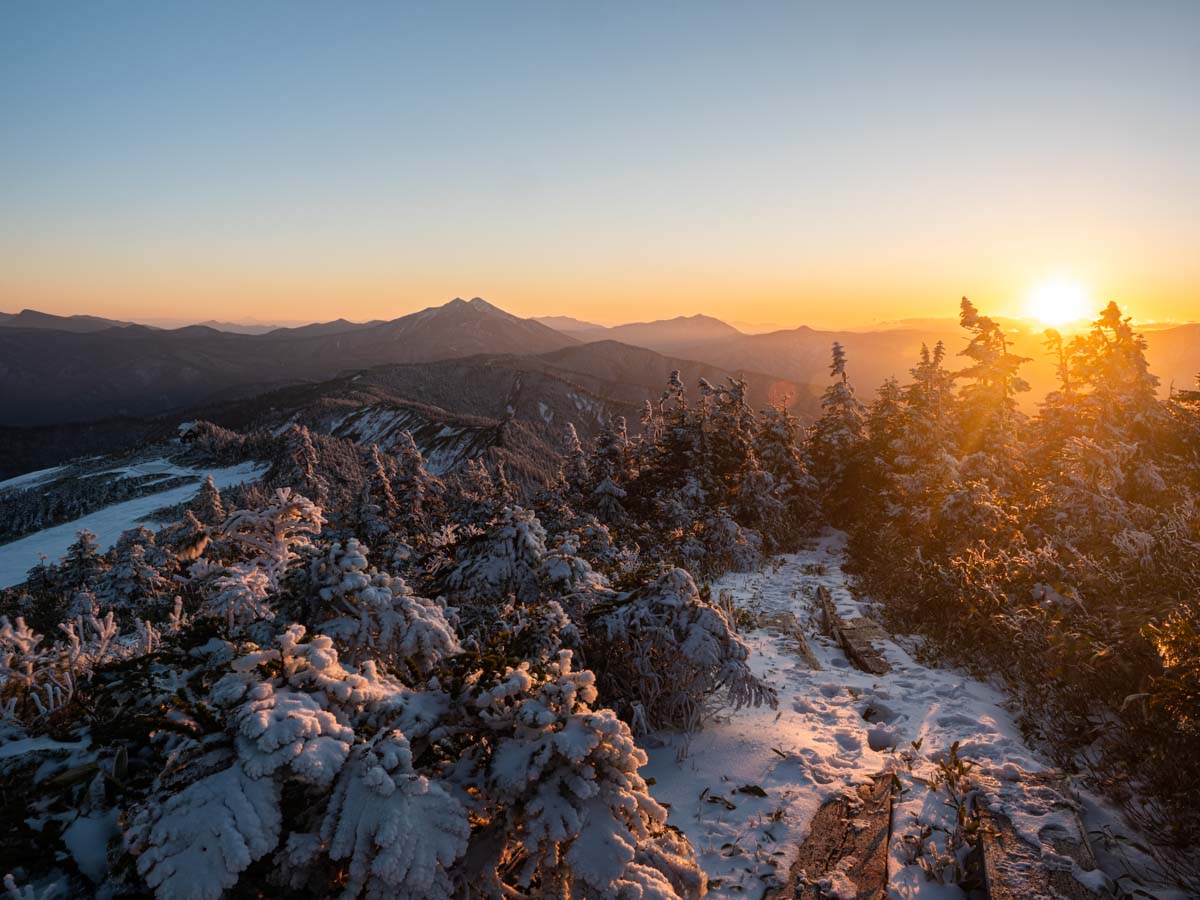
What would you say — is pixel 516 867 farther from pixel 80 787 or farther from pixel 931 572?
pixel 931 572

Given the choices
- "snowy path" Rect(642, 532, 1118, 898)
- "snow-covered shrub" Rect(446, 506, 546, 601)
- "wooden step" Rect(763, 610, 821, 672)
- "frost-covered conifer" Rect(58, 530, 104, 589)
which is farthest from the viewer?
"frost-covered conifer" Rect(58, 530, 104, 589)

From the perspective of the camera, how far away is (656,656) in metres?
5.93

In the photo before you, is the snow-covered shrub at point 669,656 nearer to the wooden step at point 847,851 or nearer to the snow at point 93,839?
the wooden step at point 847,851

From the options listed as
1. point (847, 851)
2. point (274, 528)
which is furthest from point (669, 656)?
point (274, 528)

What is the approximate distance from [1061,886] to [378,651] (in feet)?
15.6

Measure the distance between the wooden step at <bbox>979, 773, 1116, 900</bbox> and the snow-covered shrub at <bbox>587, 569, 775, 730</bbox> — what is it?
1.96m

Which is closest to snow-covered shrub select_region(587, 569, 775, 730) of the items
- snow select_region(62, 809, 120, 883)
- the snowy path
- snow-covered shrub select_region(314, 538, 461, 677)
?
the snowy path

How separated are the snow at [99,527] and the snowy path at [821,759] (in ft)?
186

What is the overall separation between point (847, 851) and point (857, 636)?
503cm

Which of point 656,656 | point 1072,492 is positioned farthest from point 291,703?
point 1072,492

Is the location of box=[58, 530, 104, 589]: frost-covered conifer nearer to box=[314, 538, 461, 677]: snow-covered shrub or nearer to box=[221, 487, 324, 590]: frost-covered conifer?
box=[221, 487, 324, 590]: frost-covered conifer

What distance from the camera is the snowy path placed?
4.09m

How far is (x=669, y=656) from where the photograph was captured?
5.79 meters

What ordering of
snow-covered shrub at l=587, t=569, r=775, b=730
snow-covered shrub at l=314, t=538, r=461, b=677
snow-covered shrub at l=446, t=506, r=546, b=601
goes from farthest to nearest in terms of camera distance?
snow-covered shrub at l=446, t=506, r=546, b=601
snow-covered shrub at l=587, t=569, r=775, b=730
snow-covered shrub at l=314, t=538, r=461, b=677
